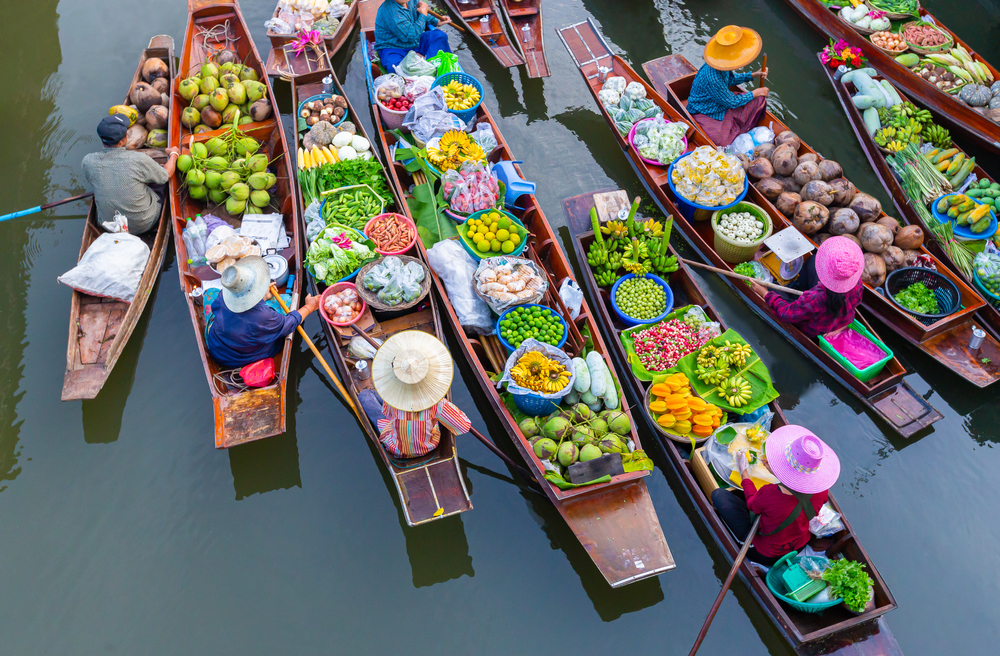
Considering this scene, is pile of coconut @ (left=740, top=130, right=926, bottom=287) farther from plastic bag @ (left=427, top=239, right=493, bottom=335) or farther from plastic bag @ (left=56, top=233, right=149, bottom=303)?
plastic bag @ (left=56, top=233, right=149, bottom=303)

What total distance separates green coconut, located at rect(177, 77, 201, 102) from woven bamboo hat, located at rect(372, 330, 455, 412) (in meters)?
5.76

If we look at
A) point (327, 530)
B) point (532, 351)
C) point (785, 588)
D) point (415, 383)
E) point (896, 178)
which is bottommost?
point (327, 530)

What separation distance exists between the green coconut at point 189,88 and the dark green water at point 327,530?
242 cm

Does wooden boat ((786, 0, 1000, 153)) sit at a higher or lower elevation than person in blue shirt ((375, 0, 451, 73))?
lower

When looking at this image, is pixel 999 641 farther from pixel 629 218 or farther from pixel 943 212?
pixel 629 218

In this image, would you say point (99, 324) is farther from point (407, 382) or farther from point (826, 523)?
point (826, 523)

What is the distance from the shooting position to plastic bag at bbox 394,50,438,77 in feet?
26.7

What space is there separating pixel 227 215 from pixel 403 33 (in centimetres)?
356

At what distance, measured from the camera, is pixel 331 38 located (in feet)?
29.9

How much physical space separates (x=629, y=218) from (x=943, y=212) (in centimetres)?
403

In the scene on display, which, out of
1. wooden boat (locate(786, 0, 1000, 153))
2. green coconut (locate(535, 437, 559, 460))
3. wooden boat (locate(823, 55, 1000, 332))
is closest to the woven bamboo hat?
green coconut (locate(535, 437, 559, 460))

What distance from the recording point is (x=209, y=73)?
794cm

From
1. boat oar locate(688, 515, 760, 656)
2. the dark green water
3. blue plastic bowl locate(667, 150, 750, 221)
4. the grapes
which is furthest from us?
blue plastic bowl locate(667, 150, 750, 221)

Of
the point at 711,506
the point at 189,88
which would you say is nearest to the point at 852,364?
the point at 711,506
